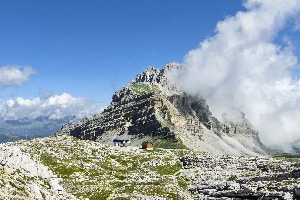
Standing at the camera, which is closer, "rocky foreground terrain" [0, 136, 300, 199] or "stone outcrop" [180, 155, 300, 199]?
"rocky foreground terrain" [0, 136, 300, 199]

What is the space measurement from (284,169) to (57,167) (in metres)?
75.7

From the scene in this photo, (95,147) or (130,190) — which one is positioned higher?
(95,147)

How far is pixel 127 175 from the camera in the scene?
5276 inches

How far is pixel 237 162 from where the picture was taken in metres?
162

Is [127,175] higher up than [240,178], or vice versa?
[240,178]

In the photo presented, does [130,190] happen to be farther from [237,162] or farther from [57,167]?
[237,162]

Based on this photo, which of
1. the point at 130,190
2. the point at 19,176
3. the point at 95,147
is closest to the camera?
the point at 19,176

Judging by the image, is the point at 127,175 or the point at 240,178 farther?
the point at 127,175

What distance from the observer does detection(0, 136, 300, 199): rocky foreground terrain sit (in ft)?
256

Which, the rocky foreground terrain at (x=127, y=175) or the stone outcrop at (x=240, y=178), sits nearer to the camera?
the rocky foreground terrain at (x=127, y=175)

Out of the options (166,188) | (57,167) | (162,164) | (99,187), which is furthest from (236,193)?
(162,164)

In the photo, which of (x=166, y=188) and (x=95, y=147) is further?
(x=95, y=147)

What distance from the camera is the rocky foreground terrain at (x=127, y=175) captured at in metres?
78.0

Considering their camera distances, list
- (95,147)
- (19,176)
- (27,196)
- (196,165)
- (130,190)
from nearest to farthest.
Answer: (27,196), (19,176), (130,190), (196,165), (95,147)
